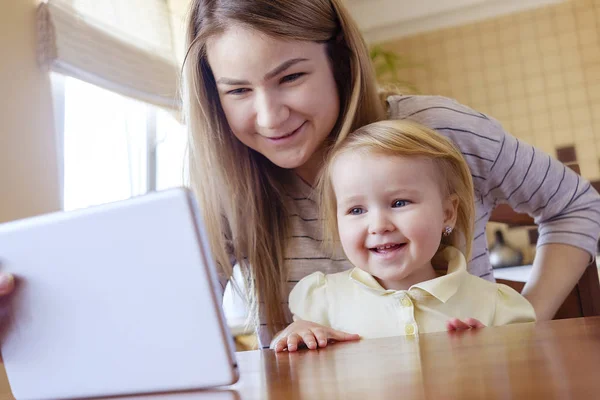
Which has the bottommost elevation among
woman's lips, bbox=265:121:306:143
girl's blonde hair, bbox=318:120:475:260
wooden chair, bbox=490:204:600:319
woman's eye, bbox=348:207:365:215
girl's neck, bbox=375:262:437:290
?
wooden chair, bbox=490:204:600:319

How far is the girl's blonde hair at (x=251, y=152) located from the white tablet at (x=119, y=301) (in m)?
0.71

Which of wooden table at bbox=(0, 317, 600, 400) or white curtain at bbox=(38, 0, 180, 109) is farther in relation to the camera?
white curtain at bbox=(38, 0, 180, 109)

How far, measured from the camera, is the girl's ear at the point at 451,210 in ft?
3.89

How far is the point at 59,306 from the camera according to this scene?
1.99 feet

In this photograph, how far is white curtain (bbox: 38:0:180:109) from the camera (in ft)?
8.05

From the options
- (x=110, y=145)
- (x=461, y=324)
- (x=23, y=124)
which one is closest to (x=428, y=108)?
(x=461, y=324)

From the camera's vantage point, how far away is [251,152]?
1.43m

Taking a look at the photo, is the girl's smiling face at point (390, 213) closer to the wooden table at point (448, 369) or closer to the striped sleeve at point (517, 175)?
the striped sleeve at point (517, 175)

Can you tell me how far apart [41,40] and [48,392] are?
2.06 meters

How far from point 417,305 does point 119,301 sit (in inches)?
24.8

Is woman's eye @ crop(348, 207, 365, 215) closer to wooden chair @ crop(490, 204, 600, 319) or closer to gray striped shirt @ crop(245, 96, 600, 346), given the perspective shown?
gray striped shirt @ crop(245, 96, 600, 346)

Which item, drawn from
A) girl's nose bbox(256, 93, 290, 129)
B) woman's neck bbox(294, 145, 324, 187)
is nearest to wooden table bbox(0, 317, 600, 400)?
girl's nose bbox(256, 93, 290, 129)

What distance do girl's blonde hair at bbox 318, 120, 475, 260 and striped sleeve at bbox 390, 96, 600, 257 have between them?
0.13 m

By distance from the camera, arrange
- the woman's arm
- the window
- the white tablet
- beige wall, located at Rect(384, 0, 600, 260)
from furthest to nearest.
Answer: beige wall, located at Rect(384, 0, 600, 260) < the window < the woman's arm < the white tablet
